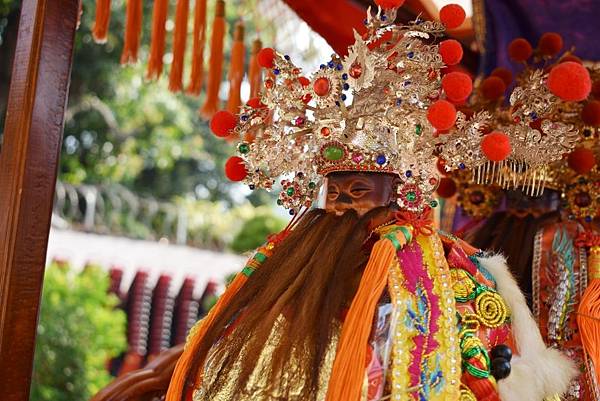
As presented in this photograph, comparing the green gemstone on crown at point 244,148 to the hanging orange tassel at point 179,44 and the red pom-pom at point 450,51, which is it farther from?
the hanging orange tassel at point 179,44

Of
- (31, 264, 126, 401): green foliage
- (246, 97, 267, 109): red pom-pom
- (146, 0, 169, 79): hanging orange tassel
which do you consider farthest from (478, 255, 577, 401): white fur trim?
(31, 264, 126, 401): green foliage

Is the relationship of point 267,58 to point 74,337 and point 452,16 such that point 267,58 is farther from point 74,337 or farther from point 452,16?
point 74,337

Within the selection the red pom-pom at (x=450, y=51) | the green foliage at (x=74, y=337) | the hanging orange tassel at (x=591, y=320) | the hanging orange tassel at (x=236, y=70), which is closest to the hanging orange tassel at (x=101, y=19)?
the hanging orange tassel at (x=236, y=70)

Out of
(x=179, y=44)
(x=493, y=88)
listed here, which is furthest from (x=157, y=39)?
(x=493, y=88)

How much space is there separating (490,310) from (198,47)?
167cm

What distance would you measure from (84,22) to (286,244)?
19.1 ft

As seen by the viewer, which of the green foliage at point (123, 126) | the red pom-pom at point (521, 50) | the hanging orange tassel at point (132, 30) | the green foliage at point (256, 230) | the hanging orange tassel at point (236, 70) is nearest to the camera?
the red pom-pom at point (521, 50)

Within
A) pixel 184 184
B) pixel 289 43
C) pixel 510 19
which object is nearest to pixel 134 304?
pixel 289 43

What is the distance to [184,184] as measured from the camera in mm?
12852

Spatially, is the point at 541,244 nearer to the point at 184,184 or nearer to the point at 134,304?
the point at 134,304

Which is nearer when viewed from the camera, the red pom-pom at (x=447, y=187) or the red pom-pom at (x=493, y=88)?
the red pom-pom at (x=493, y=88)

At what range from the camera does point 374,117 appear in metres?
1.75

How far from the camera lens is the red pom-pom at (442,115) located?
5.28 ft

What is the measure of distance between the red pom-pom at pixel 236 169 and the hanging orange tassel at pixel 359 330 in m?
0.42
